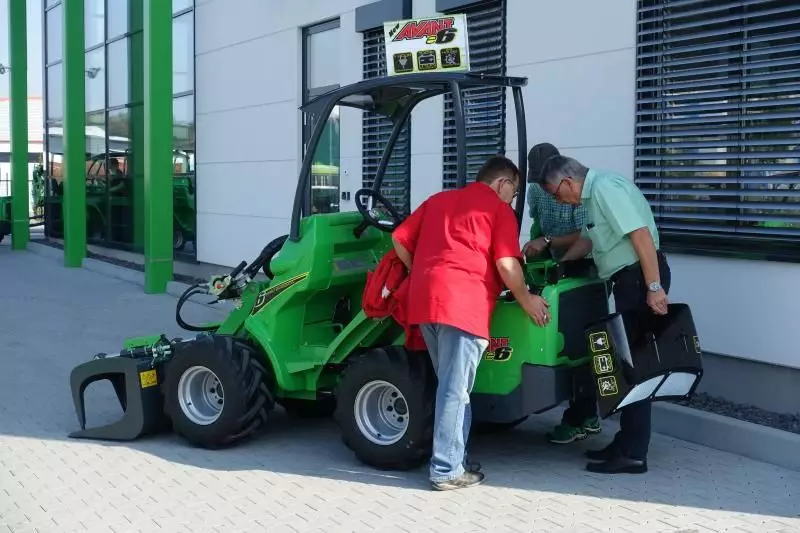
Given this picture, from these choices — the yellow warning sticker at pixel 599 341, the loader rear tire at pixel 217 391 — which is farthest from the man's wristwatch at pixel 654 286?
the loader rear tire at pixel 217 391

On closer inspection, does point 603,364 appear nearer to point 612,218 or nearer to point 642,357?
point 642,357

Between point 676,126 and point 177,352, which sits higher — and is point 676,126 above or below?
above

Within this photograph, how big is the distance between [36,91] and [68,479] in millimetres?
55121

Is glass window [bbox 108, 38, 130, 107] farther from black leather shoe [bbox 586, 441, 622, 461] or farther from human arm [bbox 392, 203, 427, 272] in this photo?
black leather shoe [bbox 586, 441, 622, 461]

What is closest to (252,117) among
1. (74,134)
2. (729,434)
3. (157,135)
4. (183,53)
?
(157,135)

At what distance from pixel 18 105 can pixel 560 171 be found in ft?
60.2

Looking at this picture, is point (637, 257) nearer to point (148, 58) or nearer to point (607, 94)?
point (607, 94)

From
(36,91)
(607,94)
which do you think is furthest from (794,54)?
(36,91)

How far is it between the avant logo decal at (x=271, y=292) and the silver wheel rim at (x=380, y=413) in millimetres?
824

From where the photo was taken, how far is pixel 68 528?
5.03 meters

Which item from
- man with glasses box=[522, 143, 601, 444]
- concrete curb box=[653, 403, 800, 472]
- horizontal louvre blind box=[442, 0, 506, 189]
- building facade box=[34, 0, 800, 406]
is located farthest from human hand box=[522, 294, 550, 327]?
horizontal louvre blind box=[442, 0, 506, 189]

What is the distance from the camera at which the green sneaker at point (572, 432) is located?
638 centimetres

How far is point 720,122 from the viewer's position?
726 centimetres

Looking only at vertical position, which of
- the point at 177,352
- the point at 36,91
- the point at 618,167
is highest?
the point at 36,91
